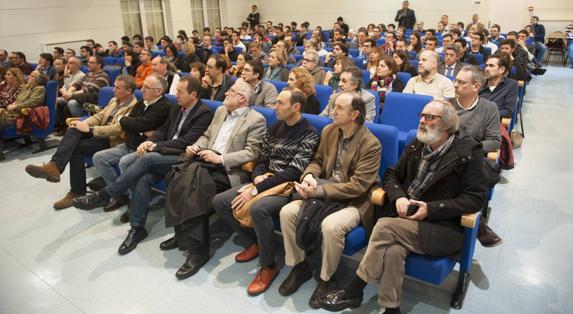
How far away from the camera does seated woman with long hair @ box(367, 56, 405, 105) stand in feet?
14.2

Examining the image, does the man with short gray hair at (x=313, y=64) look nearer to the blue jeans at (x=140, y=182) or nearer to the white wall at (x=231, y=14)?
the blue jeans at (x=140, y=182)

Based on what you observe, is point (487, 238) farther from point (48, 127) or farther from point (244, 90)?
point (48, 127)

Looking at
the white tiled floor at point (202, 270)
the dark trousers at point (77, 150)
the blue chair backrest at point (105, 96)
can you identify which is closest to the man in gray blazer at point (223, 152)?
the white tiled floor at point (202, 270)

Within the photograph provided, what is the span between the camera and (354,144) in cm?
248

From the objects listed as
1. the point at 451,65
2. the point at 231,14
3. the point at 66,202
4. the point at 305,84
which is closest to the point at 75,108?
the point at 66,202

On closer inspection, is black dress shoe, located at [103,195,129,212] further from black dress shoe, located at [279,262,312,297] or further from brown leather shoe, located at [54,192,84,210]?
black dress shoe, located at [279,262,312,297]

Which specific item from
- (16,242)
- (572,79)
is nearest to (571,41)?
(572,79)

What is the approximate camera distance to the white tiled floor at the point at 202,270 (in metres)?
2.36

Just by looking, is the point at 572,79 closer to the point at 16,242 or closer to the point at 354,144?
the point at 354,144

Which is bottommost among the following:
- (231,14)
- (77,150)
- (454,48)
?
(77,150)

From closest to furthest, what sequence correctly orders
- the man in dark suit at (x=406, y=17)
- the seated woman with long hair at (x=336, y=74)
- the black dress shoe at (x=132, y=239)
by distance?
the black dress shoe at (x=132, y=239), the seated woman with long hair at (x=336, y=74), the man in dark suit at (x=406, y=17)

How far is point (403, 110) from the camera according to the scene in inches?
139

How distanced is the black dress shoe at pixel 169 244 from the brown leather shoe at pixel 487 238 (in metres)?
2.14

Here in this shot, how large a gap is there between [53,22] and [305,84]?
355 inches
